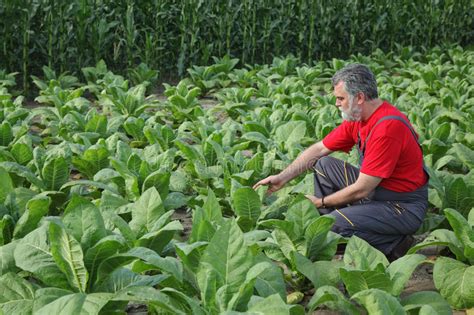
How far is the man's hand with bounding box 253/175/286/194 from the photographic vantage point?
484 cm

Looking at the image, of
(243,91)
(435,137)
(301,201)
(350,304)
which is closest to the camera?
(350,304)

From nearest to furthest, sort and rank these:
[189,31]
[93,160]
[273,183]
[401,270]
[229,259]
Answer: [229,259] → [401,270] → [273,183] → [93,160] → [189,31]

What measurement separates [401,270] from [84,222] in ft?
5.10

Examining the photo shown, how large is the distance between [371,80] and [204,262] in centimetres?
185

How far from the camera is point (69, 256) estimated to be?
10.6ft

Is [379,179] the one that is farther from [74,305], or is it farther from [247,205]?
[74,305]

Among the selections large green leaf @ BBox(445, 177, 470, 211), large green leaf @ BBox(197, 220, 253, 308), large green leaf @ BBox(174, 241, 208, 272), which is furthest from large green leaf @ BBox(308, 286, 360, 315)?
large green leaf @ BBox(445, 177, 470, 211)

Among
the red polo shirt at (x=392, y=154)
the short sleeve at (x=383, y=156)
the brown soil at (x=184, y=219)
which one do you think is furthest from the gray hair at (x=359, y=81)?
the brown soil at (x=184, y=219)

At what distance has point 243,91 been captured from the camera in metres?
8.45

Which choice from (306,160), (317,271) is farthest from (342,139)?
(317,271)

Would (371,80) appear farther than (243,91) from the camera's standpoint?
No

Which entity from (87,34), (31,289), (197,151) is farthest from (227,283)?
(87,34)

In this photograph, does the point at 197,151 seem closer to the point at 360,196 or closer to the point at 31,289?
the point at 360,196

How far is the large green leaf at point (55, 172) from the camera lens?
4.79m
